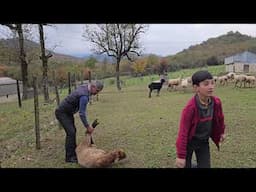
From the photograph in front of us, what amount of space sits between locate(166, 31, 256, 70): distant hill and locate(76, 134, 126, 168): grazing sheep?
150 cm

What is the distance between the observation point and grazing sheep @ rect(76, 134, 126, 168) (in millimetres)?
2781

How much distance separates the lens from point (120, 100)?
7.03 meters

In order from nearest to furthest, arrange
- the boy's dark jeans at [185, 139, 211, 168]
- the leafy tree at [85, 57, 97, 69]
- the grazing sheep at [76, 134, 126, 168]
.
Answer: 1. the boy's dark jeans at [185, 139, 211, 168]
2. the grazing sheep at [76, 134, 126, 168]
3. the leafy tree at [85, 57, 97, 69]

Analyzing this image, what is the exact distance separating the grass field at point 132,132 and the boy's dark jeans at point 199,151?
2.96 feet

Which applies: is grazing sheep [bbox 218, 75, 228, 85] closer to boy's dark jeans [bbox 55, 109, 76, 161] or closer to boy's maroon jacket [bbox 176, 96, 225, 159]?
boy's dark jeans [bbox 55, 109, 76, 161]

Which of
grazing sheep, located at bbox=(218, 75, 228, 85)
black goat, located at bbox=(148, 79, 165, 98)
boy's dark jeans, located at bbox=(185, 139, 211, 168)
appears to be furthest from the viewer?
black goat, located at bbox=(148, 79, 165, 98)

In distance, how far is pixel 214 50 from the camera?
3916mm

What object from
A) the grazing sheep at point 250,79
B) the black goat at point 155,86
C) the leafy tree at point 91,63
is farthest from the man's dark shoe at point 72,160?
the black goat at point 155,86

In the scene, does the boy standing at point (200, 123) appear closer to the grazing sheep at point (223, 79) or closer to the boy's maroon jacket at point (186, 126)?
the boy's maroon jacket at point (186, 126)

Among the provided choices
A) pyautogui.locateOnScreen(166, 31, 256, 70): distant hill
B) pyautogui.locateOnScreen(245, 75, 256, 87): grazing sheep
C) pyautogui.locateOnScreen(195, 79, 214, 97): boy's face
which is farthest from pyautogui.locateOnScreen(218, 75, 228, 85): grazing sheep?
pyautogui.locateOnScreen(195, 79, 214, 97): boy's face

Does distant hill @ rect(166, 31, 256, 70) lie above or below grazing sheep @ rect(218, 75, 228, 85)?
above
